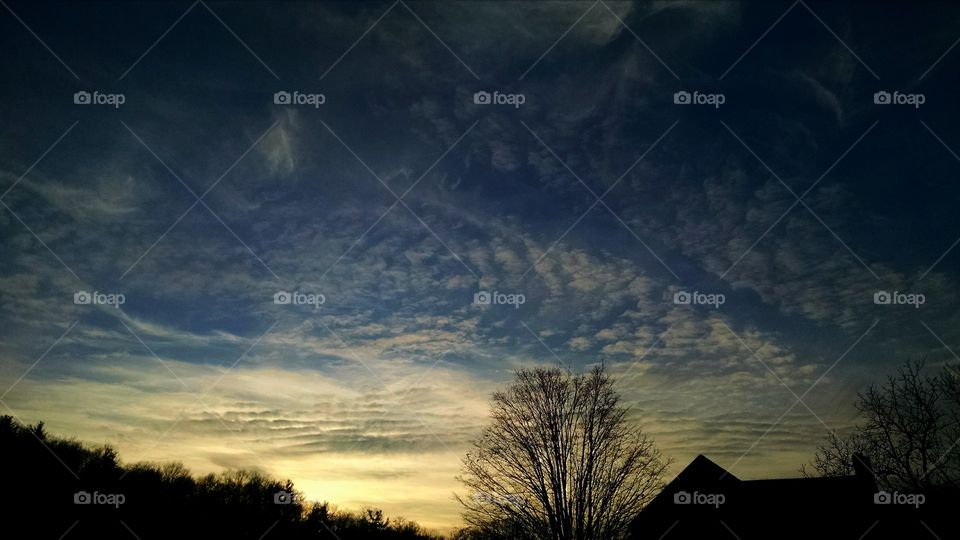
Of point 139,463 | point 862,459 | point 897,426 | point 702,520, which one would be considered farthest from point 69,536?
point 897,426

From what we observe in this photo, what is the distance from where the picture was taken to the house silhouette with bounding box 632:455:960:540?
28.7 m

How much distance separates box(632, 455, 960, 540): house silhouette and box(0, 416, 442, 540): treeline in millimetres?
28410

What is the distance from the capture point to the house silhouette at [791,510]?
94.1ft

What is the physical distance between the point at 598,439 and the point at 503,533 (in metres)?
7.63

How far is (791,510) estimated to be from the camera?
3056 centimetres

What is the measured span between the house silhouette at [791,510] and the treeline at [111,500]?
28.4 m

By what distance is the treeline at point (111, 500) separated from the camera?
2789cm

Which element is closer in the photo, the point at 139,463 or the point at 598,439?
the point at 598,439

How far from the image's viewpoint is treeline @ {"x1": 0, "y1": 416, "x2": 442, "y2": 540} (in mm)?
27891

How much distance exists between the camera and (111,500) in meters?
31.6

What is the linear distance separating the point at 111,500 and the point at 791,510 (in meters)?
43.0

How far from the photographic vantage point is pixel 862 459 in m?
32.8

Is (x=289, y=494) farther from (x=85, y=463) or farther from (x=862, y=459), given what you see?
(x=862, y=459)

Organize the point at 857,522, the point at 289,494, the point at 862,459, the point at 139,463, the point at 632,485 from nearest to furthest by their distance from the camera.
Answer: the point at 632,485, the point at 857,522, the point at 862,459, the point at 139,463, the point at 289,494
